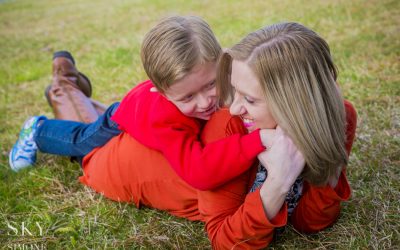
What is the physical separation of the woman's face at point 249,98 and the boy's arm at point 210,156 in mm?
72

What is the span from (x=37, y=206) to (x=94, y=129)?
66cm

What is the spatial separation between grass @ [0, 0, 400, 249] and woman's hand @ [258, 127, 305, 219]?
43 centimetres

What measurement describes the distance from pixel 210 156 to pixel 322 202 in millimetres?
664

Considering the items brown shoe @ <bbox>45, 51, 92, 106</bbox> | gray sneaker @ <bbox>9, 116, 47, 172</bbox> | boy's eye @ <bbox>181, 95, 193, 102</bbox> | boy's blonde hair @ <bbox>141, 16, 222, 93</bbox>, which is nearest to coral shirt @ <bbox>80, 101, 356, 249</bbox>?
boy's eye @ <bbox>181, 95, 193, 102</bbox>

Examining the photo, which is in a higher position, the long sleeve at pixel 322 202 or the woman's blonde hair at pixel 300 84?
the woman's blonde hair at pixel 300 84

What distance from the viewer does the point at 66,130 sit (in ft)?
11.7

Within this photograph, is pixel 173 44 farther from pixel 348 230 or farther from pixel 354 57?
pixel 354 57

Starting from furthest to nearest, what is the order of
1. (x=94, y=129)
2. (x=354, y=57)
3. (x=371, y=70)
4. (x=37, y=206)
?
1. (x=354, y=57)
2. (x=371, y=70)
3. (x=94, y=129)
4. (x=37, y=206)

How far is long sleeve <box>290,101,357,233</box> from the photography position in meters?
2.35

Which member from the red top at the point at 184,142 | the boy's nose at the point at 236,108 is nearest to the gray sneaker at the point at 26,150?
the red top at the point at 184,142

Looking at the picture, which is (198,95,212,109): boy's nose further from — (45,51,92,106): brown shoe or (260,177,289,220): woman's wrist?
(45,51,92,106): brown shoe

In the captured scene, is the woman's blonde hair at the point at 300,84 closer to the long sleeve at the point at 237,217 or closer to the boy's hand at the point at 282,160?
the boy's hand at the point at 282,160

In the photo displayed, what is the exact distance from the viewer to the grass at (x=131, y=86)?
254cm

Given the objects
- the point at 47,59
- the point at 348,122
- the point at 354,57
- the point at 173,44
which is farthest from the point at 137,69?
the point at 348,122
